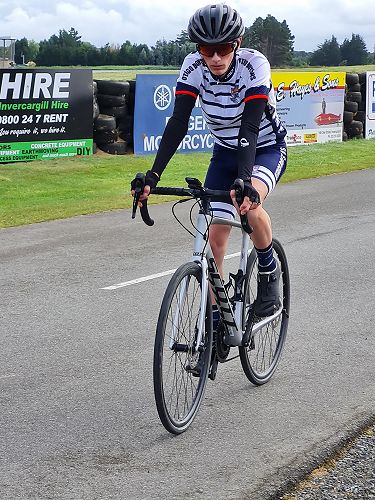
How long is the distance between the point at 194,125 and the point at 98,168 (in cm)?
323

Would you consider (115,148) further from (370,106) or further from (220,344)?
(220,344)

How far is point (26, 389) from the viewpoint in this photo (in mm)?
5574

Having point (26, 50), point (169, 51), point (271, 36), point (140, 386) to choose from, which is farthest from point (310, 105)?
point (26, 50)

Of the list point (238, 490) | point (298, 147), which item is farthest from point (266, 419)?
point (298, 147)

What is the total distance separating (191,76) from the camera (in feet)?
16.5

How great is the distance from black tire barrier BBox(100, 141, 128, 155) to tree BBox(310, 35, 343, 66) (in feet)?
214

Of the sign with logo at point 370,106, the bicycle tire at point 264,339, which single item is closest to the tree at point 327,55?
the sign with logo at point 370,106

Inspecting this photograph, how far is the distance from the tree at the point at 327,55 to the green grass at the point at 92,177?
2430 inches

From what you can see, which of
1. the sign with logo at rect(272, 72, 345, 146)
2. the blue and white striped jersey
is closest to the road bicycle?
the blue and white striped jersey

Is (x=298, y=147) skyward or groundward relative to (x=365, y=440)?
skyward

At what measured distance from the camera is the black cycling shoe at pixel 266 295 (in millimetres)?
5480

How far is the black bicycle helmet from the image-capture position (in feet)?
15.4

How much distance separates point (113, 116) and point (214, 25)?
14.5m

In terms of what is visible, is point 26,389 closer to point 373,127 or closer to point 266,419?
point 266,419
